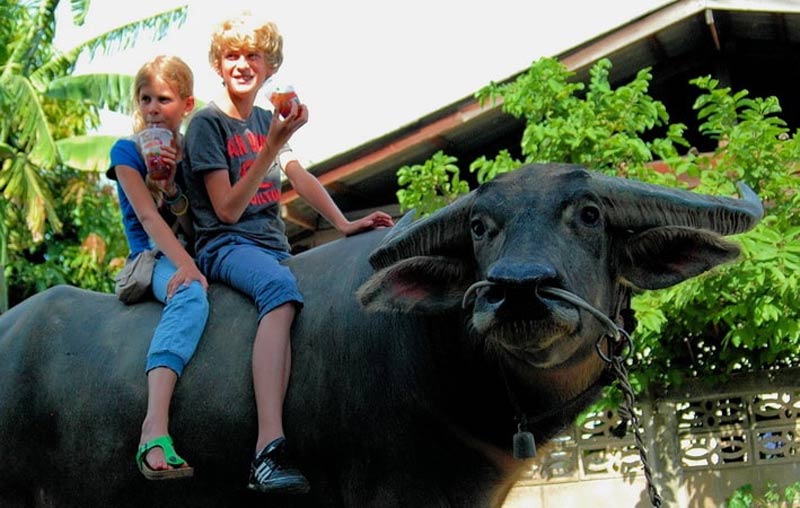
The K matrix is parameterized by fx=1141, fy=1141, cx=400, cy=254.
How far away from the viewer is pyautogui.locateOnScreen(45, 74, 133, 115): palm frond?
1670 centimetres

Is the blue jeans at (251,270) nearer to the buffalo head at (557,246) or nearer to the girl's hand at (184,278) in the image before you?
the girl's hand at (184,278)

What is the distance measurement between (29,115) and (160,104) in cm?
1243

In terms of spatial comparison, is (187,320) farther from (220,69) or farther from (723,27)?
(723,27)

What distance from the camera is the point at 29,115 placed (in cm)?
1562

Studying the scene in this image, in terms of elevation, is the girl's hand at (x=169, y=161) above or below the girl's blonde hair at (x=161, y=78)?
below

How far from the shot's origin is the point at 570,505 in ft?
27.5

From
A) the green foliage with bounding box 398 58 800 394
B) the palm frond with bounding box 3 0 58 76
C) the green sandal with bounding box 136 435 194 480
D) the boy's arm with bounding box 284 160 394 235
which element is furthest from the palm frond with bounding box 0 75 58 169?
the green sandal with bounding box 136 435 194 480

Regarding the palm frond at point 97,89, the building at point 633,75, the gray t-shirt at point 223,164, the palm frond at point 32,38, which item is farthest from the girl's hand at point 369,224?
the palm frond at point 32,38

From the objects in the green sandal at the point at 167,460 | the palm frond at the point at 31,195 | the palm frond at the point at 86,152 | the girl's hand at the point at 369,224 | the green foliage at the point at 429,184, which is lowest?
the green sandal at the point at 167,460

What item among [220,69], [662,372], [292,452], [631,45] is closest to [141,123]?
[220,69]

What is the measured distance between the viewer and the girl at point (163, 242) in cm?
357

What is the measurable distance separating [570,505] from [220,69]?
17.8 ft

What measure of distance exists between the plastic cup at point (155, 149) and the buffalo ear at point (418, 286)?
93 centimetres

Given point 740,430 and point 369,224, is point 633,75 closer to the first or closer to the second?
point 740,430
